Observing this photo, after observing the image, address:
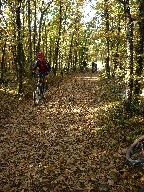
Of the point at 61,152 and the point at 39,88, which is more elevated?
the point at 39,88

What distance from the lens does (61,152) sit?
27.2 feet

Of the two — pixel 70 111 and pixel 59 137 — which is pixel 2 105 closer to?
pixel 70 111

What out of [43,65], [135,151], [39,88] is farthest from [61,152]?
[43,65]

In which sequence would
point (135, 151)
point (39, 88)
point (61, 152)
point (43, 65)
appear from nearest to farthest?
1. point (135, 151)
2. point (61, 152)
3. point (43, 65)
4. point (39, 88)

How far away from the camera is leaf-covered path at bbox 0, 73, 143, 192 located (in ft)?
21.3

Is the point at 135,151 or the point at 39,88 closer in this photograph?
the point at 135,151

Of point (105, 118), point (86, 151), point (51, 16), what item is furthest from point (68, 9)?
point (86, 151)

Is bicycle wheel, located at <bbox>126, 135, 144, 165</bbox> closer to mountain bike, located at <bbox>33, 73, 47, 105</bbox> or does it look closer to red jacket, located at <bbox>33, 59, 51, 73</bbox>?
mountain bike, located at <bbox>33, 73, 47, 105</bbox>

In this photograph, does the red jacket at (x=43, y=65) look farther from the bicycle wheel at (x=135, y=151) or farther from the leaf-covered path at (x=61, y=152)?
the bicycle wheel at (x=135, y=151)

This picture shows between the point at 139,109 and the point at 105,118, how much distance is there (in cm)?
153

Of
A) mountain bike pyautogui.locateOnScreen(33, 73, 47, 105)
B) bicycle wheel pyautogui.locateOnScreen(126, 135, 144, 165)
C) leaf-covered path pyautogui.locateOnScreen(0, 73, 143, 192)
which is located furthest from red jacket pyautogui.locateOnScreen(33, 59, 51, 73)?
bicycle wheel pyautogui.locateOnScreen(126, 135, 144, 165)

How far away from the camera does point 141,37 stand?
11.6 meters

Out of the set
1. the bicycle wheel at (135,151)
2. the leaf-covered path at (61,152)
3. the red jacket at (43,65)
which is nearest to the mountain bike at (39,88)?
the red jacket at (43,65)

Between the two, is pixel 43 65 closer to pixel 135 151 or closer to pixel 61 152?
pixel 61 152
